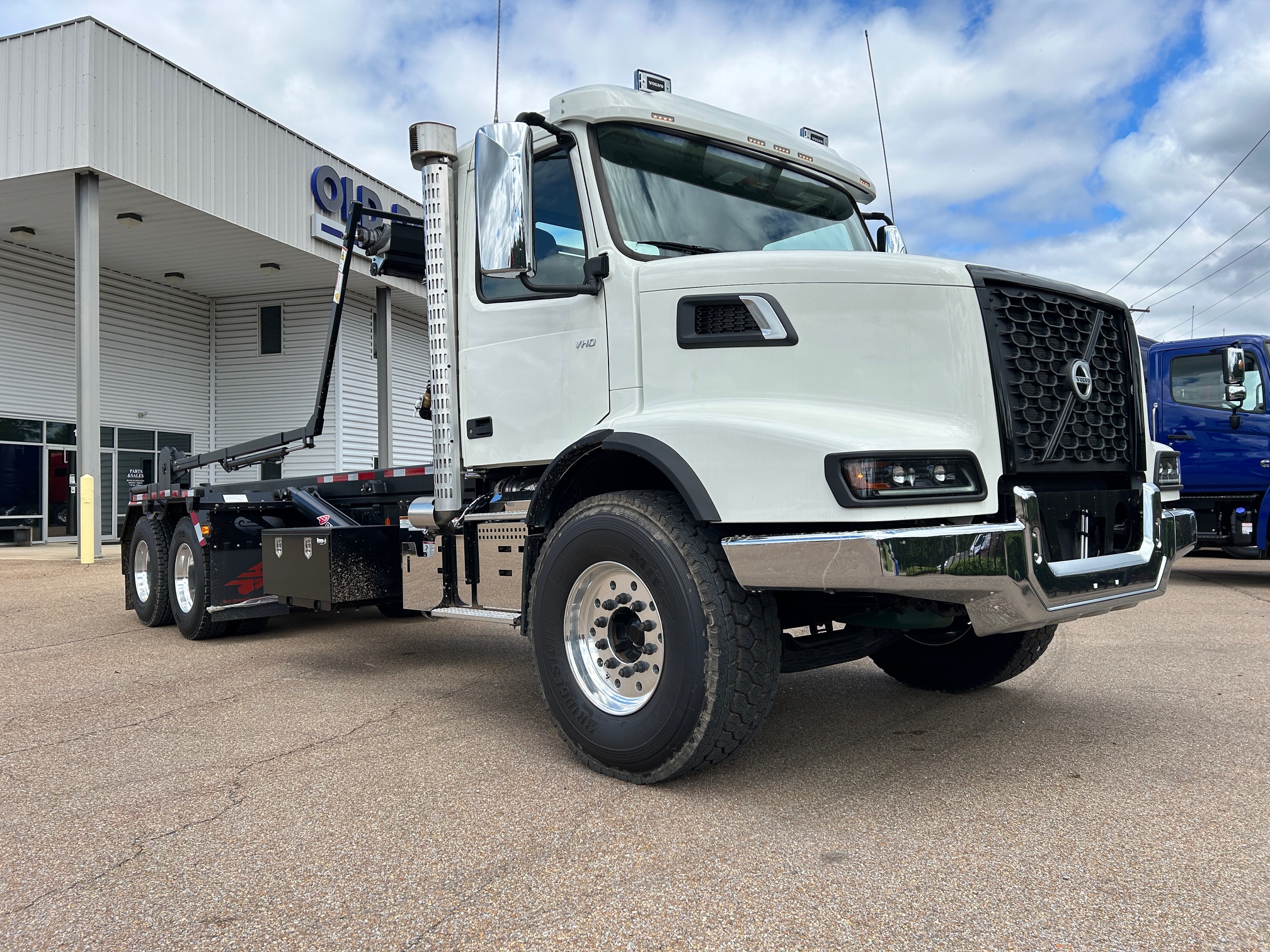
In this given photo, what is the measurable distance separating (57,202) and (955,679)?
53.1 ft

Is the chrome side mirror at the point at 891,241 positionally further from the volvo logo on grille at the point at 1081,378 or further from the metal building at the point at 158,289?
the metal building at the point at 158,289

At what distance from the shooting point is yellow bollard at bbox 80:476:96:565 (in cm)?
1358

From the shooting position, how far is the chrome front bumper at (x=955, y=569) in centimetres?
283

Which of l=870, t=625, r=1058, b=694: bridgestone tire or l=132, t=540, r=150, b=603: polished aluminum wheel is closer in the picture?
l=870, t=625, r=1058, b=694: bridgestone tire

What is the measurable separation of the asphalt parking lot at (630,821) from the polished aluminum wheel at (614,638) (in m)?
0.34

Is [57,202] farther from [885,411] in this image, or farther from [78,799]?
[885,411]

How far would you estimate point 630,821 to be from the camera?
304 centimetres

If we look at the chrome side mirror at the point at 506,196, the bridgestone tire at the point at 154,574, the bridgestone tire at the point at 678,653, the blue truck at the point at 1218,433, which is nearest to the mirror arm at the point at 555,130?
the chrome side mirror at the point at 506,196

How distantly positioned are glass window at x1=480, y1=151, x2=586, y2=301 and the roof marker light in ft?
1.59

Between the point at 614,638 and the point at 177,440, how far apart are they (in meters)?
20.3

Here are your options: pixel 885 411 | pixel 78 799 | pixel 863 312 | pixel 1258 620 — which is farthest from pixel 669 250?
pixel 1258 620

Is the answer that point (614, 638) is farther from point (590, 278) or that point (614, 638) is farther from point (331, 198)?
point (331, 198)

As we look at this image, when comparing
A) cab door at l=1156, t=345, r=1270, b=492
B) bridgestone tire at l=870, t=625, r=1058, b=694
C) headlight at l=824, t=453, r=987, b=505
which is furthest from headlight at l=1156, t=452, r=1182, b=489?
cab door at l=1156, t=345, r=1270, b=492

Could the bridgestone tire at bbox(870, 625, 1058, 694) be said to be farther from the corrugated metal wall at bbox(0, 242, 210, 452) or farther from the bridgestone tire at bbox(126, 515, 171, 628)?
the corrugated metal wall at bbox(0, 242, 210, 452)
